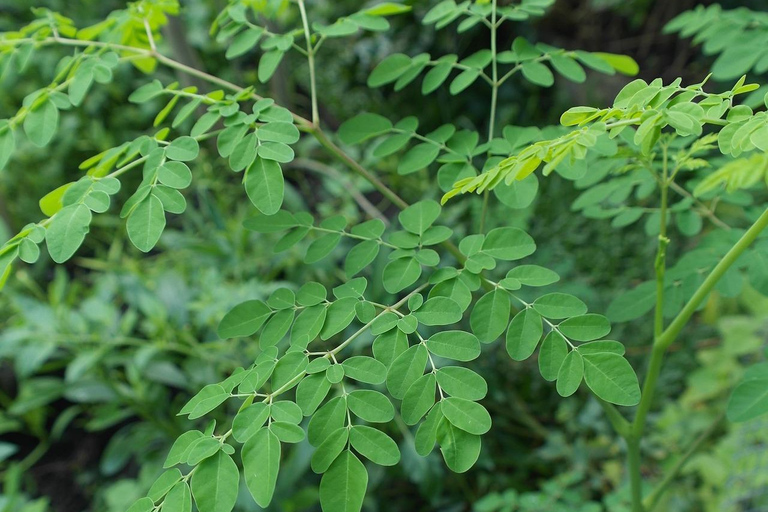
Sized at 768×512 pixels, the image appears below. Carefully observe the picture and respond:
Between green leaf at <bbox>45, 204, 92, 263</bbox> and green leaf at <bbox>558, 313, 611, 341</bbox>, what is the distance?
0.63 m

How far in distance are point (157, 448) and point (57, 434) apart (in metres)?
0.56

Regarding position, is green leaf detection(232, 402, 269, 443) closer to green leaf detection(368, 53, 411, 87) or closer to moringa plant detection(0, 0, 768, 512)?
moringa plant detection(0, 0, 768, 512)

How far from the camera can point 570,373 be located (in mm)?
843

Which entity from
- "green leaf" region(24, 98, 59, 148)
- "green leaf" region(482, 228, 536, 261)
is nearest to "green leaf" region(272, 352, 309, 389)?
"green leaf" region(482, 228, 536, 261)

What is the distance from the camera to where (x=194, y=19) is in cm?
365

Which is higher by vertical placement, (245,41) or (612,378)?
(245,41)

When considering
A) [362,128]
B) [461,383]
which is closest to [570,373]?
[461,383]

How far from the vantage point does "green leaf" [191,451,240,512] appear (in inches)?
28.8

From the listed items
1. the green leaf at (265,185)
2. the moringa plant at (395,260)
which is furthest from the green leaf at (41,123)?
the green leaf at (265,185)

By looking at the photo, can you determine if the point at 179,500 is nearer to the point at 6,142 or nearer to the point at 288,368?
the point at 288,368

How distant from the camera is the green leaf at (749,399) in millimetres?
924

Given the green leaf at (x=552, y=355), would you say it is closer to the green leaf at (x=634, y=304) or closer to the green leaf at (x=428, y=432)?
the green leaf at (x=428, y=432)

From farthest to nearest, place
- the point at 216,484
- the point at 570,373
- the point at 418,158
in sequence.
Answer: the point at 418,158
the point at 570,373
the point at 216,484

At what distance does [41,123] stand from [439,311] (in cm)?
71
